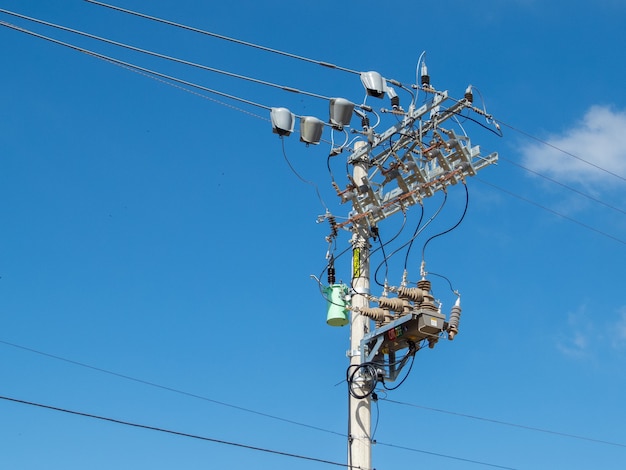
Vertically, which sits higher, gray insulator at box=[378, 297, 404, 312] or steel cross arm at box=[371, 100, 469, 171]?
steel cross arm at box=[371, 100, 469, 171]

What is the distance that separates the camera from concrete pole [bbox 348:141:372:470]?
1720cm

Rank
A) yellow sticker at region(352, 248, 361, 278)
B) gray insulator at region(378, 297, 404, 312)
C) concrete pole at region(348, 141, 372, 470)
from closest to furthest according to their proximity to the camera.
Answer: concrete pole at region(348, 141, 372, 470) → gray insulator at region(378, 297, 404, 312) → yellow sticker at region(352, 248, 361, 278)

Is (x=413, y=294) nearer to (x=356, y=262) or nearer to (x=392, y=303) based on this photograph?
(x=392, y=303)

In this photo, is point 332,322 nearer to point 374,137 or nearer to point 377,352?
point 377,352

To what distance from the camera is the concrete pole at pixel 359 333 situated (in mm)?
17203

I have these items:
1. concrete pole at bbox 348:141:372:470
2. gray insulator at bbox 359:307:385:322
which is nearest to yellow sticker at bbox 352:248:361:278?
concrete pole at bbox 348:141:372:470

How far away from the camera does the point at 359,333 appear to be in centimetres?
1817

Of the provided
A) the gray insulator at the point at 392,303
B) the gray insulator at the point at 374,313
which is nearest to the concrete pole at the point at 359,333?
the gray insulator at the point at 374,313

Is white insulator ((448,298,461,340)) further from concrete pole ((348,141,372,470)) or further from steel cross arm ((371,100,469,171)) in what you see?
steel cross arm ((371,100,469,171))

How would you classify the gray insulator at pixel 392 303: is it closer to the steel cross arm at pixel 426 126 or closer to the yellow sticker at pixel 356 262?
the yellow sticker at pixel 356 262

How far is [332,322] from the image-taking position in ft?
61.1

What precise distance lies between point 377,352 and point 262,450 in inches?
111

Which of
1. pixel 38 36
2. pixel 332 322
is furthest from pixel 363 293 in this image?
pixel 38 36

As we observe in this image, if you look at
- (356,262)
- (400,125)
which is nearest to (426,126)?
(400,125)
